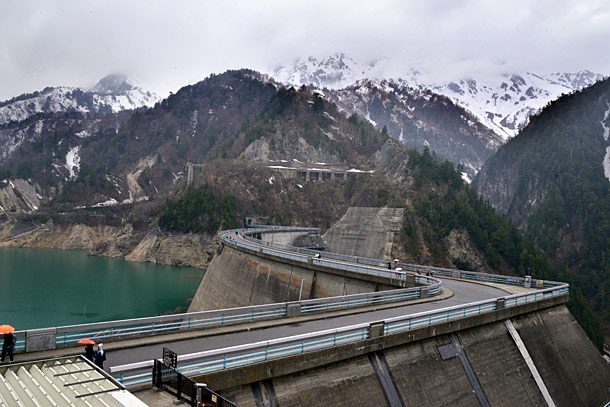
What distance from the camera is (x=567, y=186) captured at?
126 meters

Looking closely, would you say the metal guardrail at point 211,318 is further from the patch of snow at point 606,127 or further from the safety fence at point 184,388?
the patch of snow at point 606,127

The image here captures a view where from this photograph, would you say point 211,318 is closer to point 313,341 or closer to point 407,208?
point 313,341

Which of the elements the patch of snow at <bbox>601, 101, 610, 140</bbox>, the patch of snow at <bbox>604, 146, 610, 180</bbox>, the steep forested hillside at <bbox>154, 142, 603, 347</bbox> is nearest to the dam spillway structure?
the steep forested hillside at <bbox>154, 142, 603, 347</bbox>

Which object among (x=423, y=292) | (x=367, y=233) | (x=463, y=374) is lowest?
(x=367, y=233)

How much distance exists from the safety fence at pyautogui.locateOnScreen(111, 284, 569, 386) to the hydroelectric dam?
0.04 m

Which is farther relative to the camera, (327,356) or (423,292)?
(423,292)

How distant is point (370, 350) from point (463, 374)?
523 cm

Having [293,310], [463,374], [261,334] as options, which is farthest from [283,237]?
[261,334]

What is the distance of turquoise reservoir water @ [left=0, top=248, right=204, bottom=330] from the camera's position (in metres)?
53.1

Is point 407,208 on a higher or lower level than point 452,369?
higher

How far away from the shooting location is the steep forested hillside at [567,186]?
10338 cm

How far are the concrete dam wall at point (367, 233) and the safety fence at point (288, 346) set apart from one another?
7121 centimetres

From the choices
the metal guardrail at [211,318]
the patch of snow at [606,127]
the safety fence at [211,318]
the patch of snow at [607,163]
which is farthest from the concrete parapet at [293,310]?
the patch of snow at [606,127]

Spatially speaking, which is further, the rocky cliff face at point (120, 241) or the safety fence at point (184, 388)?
the rocky cliff face at point (120, 241)
